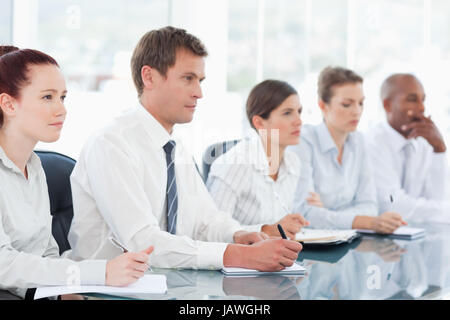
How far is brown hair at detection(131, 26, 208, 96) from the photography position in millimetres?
1970

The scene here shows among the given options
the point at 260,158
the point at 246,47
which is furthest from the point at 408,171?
the point at 246,47

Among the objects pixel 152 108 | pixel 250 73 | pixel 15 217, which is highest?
pixel 250 73

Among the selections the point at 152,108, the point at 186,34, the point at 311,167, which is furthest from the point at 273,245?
the point at 311,167

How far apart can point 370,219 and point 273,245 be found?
100 centimetres

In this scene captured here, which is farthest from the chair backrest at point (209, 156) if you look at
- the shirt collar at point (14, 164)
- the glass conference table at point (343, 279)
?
the shirt collar at point (14, 164)

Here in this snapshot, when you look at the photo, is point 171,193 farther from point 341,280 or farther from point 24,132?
point 341,280

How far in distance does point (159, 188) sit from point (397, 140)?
2.03 m

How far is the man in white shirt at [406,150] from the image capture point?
3225mm

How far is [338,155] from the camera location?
3021 mm

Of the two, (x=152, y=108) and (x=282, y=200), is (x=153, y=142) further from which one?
(x=282, y=200)

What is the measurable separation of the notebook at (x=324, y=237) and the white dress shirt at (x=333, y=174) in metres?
0.63

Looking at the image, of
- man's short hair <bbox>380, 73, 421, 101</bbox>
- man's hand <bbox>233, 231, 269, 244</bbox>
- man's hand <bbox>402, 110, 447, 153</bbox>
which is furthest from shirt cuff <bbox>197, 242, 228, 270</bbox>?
man's short hair <bbox>380, 73, 421, 101</bbox>

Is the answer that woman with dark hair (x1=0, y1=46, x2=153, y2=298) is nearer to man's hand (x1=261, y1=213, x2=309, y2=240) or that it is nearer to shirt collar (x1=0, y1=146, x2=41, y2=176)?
shirt collar (x1=0, y1=146, x2=41, y2=176)

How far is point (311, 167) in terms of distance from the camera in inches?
114
